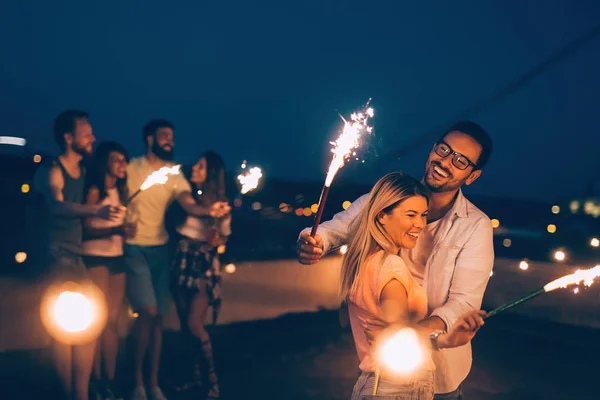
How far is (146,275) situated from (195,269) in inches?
19.6

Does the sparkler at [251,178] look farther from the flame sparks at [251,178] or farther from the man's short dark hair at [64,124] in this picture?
the man's short dark hair at [64,124]

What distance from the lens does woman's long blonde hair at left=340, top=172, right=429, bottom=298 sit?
3.05 metres

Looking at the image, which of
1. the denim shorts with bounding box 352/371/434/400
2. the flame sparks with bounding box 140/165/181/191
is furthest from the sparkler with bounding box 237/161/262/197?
the denim shorts with bounding box 352/371/434/400

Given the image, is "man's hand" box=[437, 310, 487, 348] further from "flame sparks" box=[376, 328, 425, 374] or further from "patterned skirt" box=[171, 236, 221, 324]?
"patterned skirt" box=[171, 236, 221, 324]

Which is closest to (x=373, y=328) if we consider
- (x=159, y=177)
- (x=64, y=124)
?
(x=159, y=177)

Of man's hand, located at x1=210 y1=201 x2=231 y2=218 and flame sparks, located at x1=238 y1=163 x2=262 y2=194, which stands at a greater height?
flame sparks, located at x1=238 y1=163 x2=262 y2=194

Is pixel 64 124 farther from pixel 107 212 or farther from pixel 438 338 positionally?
pixel 438 338

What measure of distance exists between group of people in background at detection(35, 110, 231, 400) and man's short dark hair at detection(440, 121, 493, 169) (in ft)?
10.4

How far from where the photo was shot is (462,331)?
290cm

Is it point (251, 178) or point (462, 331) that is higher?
point (251, 178)

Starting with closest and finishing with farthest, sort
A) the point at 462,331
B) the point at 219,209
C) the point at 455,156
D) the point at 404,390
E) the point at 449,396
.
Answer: the point at 462,331
the point at 404,390
the point at 455,156
the point at 449,396
the point at 219,209

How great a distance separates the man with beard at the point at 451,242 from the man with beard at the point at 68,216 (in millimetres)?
2704

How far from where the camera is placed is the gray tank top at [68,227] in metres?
5.24

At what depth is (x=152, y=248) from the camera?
6199 millimetres
